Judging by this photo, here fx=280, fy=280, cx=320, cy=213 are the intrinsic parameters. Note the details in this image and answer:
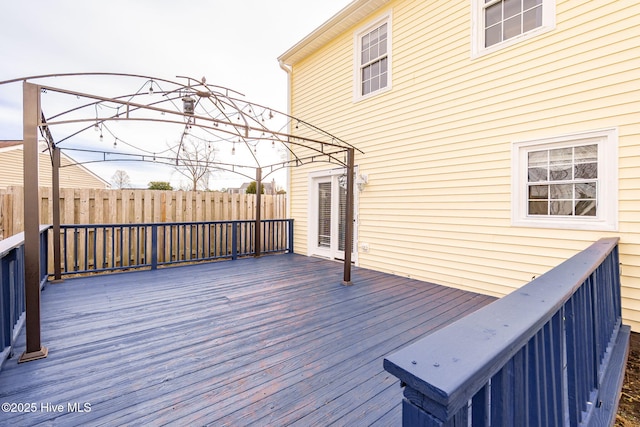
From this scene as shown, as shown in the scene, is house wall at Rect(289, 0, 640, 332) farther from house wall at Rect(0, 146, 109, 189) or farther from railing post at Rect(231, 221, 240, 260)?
house wall at Rect(0, 146, 109, 189)

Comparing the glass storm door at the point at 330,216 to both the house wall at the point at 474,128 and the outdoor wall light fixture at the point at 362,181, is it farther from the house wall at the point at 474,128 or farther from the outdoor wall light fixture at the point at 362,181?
the house wall at the point at 474,128

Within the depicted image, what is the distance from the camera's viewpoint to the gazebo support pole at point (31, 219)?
2236 millimetres

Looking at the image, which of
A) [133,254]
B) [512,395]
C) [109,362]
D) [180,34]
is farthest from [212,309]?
[180,34]

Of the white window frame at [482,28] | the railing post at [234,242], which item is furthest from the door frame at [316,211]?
the white window frame at [482,28]

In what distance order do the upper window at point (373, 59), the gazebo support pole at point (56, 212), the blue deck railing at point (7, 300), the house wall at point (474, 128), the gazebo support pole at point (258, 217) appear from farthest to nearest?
the gazebo support pole at point (258, 217) → the upper window at point (373, 59) → the gazebo support pole at point (56, 212) → the house wall at point (474, 128) → the blue deck railing at point (7, 300)

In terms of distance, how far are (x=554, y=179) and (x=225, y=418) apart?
4.22 metres

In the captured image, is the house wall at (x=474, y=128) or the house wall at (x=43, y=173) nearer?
the house wall at (x=474, y=128)

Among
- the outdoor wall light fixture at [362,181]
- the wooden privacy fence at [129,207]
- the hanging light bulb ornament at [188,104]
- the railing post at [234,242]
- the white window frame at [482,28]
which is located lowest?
the railing post at [234,242]

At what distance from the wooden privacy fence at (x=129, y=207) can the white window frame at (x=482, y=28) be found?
18.5ft

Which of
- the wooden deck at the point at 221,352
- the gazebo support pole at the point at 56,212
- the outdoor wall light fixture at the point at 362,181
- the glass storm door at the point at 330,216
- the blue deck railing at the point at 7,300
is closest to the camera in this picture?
the wooden deck at the point at 221,352

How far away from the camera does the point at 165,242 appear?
224 inches

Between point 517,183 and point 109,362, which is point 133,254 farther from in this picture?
point 517,183

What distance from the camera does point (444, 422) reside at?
0.52m

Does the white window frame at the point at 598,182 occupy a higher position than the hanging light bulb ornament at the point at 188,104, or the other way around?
the hanging light bulb ornament at the point at 188,104
